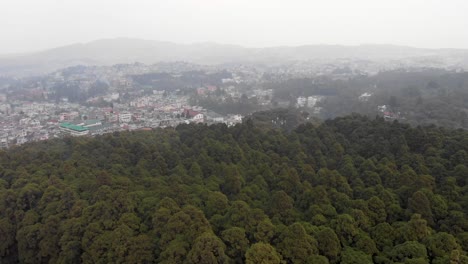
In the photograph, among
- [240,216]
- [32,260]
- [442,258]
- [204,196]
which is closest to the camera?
[442,258]

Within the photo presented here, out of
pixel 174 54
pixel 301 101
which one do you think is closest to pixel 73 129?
pixel 301 101

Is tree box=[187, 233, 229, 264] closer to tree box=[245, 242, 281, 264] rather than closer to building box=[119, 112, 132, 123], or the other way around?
tree box=[245, 242, 281, 264]

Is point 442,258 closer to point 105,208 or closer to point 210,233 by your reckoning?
point 210,233

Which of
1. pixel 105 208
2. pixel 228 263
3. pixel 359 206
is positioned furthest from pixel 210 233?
pixel 359 206

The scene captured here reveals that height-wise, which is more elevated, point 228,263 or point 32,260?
point 228,263

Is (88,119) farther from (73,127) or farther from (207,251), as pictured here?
(207,251)

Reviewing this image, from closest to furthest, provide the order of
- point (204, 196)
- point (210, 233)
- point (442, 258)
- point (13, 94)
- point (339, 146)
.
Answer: point (442, 258)
point (210, 233)
point (204, 196)
point (339, 146)
point (13, 94)
